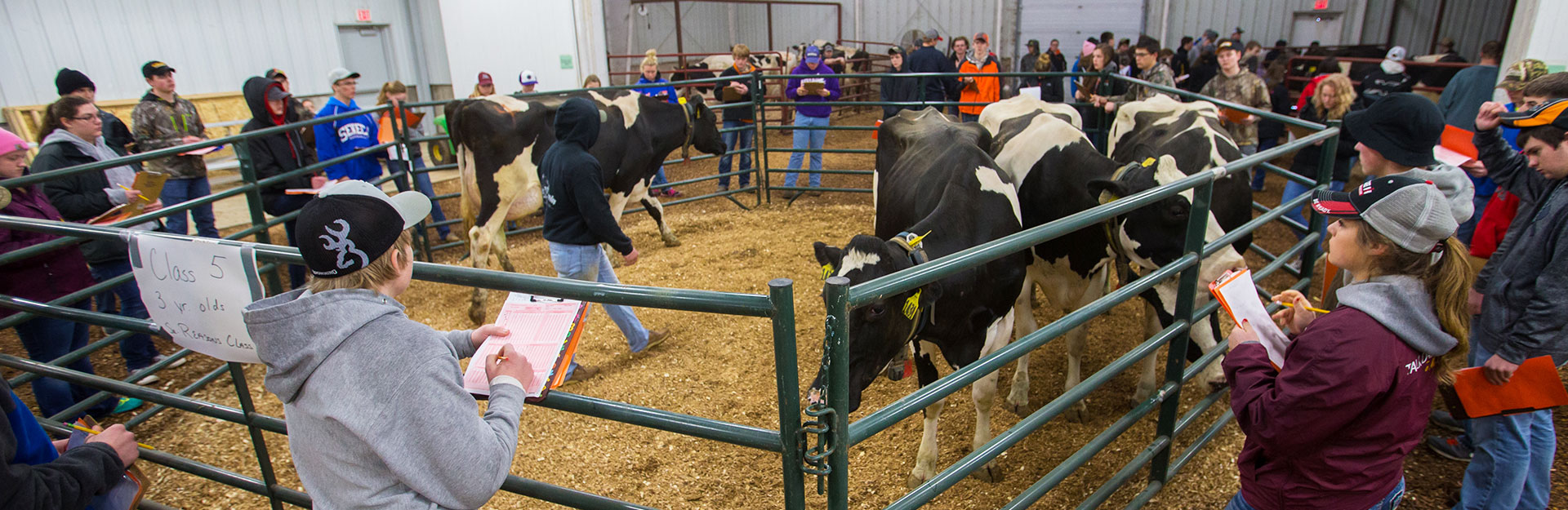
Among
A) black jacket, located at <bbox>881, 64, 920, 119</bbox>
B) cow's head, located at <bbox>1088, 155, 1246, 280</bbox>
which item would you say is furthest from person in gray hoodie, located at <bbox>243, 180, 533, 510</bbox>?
black jacket, located at <bbox>881, 64, 920, 119</bbox>

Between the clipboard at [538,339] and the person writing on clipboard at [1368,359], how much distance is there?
5.29ft

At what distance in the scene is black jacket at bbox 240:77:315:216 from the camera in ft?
18.1

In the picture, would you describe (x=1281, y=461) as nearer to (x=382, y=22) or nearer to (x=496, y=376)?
(x=496, y=376)

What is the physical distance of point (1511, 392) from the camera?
2.32m

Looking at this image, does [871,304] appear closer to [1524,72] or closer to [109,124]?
[1524,72]

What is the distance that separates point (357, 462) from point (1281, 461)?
2102mm

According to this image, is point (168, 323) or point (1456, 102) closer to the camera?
point (168, 323)

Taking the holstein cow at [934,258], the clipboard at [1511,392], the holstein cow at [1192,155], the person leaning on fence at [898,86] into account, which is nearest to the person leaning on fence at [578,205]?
the holstein cow at [934,258]

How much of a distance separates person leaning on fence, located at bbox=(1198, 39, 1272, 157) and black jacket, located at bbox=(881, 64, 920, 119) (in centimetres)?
490

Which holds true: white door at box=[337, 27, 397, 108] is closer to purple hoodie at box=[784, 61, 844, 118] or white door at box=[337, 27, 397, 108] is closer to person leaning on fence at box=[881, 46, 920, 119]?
purple hoodie at box=[784, 61, 844, 118]

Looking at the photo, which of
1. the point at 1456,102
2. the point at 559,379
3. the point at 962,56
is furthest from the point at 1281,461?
the point at 962,56

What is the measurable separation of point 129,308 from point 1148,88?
7.68 metres

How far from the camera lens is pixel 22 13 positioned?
31.6ft

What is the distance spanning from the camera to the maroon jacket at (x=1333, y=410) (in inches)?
65.3
